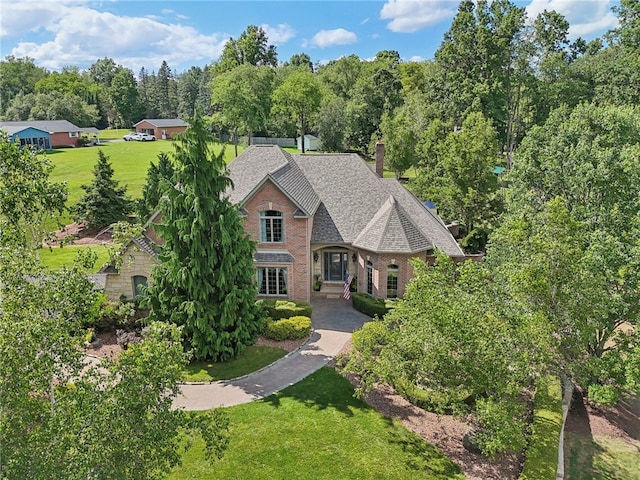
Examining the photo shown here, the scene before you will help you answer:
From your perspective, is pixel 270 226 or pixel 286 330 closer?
pixel 286 330

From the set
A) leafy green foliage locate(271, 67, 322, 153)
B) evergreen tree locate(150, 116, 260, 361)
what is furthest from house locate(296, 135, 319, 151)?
evergreen tree locate(150, 116, 260, 361)

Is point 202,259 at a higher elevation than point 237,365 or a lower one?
higher

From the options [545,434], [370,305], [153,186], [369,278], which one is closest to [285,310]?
[370,305]

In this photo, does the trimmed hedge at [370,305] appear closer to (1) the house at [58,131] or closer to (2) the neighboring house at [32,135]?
(2) the neighboring house at [32,135]

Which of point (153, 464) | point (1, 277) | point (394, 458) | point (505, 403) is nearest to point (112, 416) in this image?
point (153, 464)

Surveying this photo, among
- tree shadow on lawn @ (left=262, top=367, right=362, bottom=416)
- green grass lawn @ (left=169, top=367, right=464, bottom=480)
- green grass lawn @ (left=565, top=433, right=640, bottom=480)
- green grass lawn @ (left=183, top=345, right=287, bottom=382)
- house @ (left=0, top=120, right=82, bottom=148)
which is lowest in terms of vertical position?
green grass lawn @ (left=565, top=433, right=640, bottom=480)

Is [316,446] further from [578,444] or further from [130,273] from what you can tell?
[130,273]

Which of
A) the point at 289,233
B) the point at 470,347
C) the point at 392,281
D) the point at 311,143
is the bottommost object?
the point at 392,281

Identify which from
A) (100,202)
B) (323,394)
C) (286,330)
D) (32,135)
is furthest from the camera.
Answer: (32,135)

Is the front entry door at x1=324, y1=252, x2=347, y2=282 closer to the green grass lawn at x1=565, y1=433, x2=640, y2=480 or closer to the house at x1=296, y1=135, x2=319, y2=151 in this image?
the green grass lawn at x1=565, y1=433, x2=640, y2=480
